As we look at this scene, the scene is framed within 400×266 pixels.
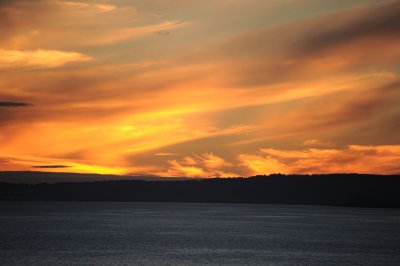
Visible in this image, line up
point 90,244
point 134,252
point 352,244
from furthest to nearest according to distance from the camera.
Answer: point 352,244, point 90,244, point 134,252

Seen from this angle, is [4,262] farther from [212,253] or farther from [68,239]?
[68,239]

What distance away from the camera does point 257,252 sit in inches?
4390

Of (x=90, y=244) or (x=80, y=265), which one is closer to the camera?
(x=80, y=265)

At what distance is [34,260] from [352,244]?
2875 inches

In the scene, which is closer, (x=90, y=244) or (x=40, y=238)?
(x=90, y=244)

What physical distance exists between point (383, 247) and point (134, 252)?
185ft

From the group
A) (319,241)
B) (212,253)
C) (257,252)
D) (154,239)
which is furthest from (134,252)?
(319,241)

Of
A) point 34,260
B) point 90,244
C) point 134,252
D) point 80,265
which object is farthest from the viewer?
point 90,244

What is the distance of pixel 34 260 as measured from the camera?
93.9 meters

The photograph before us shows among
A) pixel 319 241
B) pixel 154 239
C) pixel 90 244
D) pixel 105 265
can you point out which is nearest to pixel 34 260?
pixel 105 265

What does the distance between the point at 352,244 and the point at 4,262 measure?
77.9 metres

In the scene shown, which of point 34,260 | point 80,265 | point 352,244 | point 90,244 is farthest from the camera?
point 352,244

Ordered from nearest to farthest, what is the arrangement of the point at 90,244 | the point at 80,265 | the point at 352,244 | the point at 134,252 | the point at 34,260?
the point at 80,265
the point at 34,260
the point at 134,252
the point at 90,244
the point at 352,244

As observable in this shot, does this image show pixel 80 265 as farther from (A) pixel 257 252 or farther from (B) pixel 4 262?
(A) pixel 257 252
